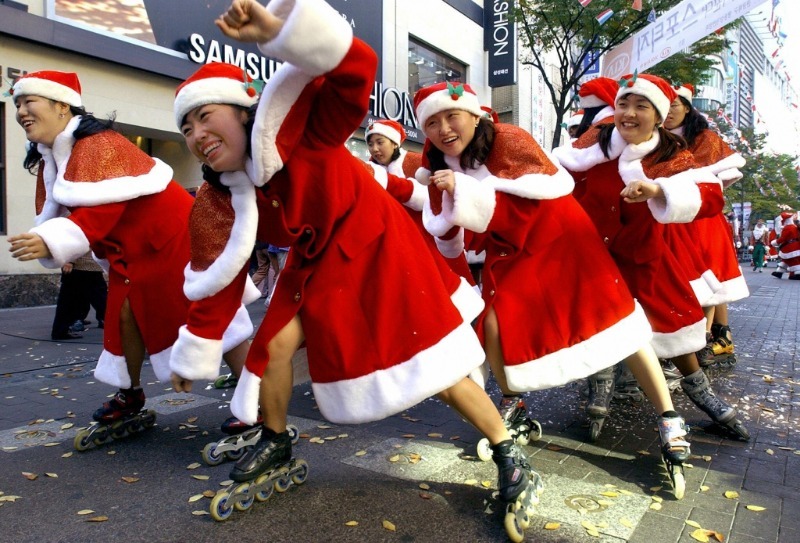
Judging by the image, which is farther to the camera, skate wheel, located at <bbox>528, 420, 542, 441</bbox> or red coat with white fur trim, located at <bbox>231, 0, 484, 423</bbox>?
skate wheel, located at <bbox>528, 420, 542, 441</bbox>

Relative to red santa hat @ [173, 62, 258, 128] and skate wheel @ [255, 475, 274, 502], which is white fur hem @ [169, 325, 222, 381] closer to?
skate wheel @ [255, 475, 274, 502]

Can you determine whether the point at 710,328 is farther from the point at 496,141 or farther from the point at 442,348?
the point at 442,348

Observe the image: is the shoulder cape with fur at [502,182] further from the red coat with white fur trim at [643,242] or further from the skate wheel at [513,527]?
the skate wheel at [513,527]

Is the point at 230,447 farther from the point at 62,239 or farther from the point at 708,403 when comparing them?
the point at 708,403

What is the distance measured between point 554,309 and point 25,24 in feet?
32.6

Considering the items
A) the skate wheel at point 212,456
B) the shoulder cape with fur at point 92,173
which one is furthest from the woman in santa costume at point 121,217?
the skate wheel at point 212,456

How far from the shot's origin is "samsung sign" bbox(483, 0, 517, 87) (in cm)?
2100

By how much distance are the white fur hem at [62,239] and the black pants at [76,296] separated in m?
4.10

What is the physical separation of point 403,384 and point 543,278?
0.92 metres

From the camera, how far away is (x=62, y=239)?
9.16ft

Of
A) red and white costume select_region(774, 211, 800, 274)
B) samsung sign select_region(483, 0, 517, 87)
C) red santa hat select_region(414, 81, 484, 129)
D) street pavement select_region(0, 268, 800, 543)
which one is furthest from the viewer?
samsung sign select_region(483, 0, 517, 87)

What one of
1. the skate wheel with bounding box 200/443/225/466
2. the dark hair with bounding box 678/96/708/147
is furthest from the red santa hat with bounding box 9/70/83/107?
the dark hair with bounding box 678/96/708/147

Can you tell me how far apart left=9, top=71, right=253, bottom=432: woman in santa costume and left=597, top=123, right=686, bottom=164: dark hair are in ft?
6.62

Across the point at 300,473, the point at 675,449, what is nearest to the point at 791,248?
the point at 675,449
